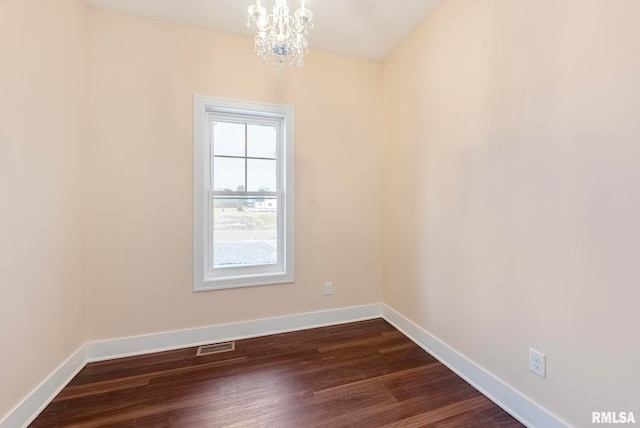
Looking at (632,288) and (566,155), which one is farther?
(566,155)

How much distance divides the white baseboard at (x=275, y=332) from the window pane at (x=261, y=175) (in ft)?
4.00

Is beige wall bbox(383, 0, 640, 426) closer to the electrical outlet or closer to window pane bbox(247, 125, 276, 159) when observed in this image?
the electrical outlet

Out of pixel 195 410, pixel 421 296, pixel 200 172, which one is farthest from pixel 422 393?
pixel 200 172

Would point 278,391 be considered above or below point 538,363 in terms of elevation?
below

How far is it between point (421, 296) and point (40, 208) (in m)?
2.71

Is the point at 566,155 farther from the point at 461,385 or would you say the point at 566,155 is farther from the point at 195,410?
the point at 195,410

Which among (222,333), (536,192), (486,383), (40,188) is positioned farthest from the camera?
(222,333)

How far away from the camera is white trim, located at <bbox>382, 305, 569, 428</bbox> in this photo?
4.59 ft

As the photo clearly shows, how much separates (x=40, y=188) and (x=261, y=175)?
4.81 feet

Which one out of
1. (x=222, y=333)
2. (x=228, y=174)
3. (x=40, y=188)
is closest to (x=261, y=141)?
(x=228, y=174)

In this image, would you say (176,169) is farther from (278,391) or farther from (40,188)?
(278,391)

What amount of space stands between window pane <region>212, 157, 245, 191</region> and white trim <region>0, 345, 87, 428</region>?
5.15ft

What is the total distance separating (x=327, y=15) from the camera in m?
2.12

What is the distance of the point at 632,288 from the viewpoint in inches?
42.4
